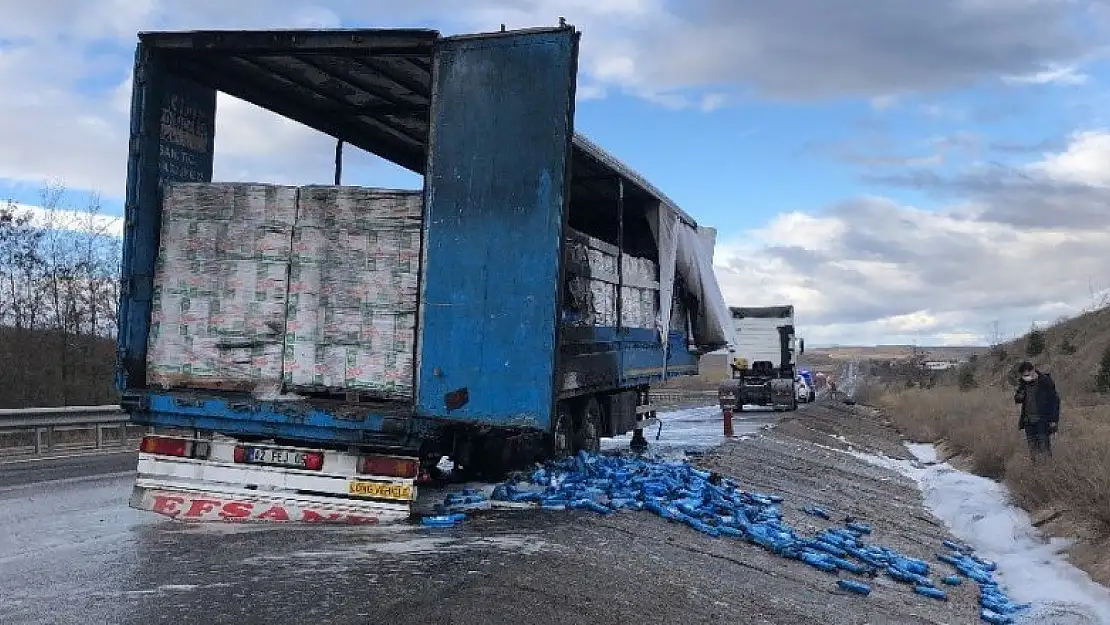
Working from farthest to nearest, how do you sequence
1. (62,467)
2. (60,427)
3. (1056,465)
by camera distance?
1. (60,427)
2. (62,467)
3. (1056,465)

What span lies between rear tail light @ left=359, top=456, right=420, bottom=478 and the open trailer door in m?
0.45

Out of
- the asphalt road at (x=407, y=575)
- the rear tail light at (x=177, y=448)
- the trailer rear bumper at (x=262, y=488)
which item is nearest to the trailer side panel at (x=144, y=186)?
the rear tail light at (x=177, y=448)

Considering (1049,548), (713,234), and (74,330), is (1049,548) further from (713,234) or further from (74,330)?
(74,330)

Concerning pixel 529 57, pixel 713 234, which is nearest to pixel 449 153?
pixel 529 57

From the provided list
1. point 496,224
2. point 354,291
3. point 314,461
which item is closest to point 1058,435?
point 496,224

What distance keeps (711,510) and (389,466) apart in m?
3.34

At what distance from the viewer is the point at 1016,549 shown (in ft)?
38.8

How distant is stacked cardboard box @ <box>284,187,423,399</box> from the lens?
749 cm

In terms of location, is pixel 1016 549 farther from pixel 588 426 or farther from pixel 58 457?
pixel 58 457

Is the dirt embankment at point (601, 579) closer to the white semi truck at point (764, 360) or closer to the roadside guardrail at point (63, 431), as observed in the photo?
the roadside guardrail at point (63, 431)

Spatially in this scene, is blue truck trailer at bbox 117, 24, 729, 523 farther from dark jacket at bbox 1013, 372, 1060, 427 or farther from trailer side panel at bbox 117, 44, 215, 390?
dark jacket at bbox 1013, 372, 1060, 427

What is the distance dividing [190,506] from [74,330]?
17737 millimetres

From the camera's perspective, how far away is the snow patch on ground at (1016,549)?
8836 millimetres

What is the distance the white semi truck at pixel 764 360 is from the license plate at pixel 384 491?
2710cm
